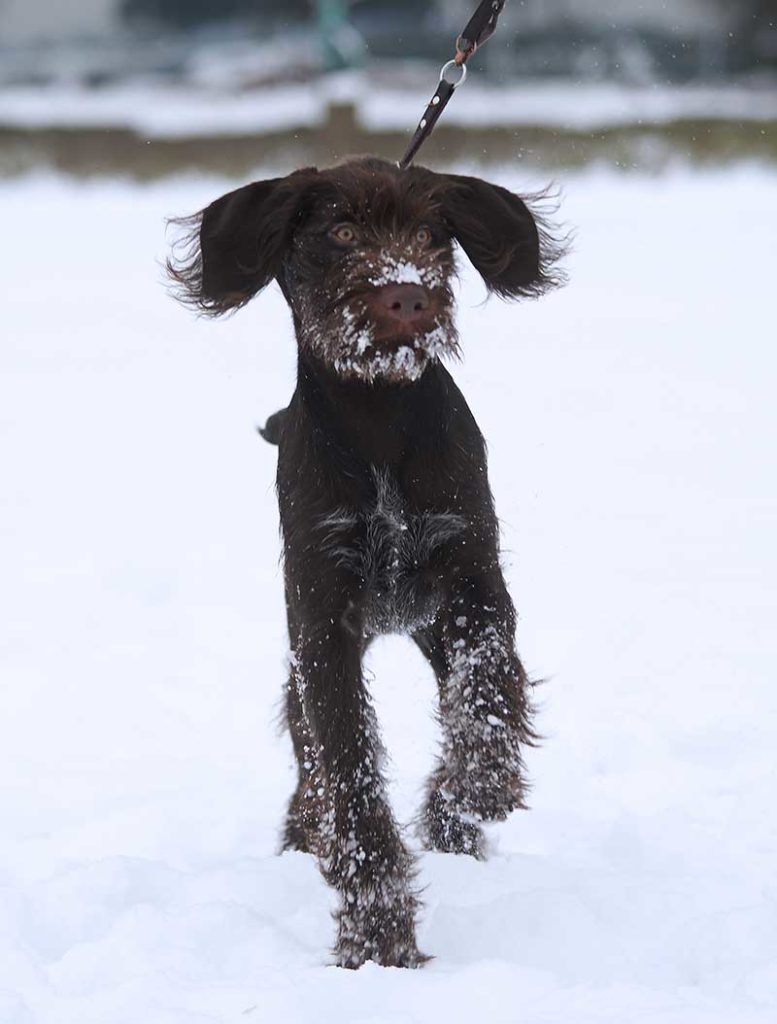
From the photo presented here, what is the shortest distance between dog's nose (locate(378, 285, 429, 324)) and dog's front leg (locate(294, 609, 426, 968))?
735mm

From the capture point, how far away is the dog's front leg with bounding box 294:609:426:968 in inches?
130

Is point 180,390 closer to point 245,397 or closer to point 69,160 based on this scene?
point 245,397

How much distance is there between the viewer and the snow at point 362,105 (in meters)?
18.8

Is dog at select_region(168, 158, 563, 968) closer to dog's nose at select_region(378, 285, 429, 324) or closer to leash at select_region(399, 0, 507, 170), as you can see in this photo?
dog's nose at select_region(378, 285, 429, 324)

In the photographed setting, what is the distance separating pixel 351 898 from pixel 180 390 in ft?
27.0

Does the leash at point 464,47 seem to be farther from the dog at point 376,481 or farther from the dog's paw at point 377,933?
the dog's paw at point 377,933

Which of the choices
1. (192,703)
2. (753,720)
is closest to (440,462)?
(753,720)

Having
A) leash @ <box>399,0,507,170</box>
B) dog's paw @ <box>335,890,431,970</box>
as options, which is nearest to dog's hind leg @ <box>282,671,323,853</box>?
dog's paw @ <box>335,890,431,970</box>

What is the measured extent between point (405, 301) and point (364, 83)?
17.5 meters

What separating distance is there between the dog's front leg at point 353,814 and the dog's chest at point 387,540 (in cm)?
13

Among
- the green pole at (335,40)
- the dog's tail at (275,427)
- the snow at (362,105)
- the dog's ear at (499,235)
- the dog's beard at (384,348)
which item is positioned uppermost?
the snow at (362,105)

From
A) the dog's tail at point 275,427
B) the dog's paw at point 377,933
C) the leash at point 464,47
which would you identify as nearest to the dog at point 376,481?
the dog's paw at point 377,933

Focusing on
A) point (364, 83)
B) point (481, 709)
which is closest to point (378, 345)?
point (481, 709)

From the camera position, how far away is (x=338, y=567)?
138 inches
